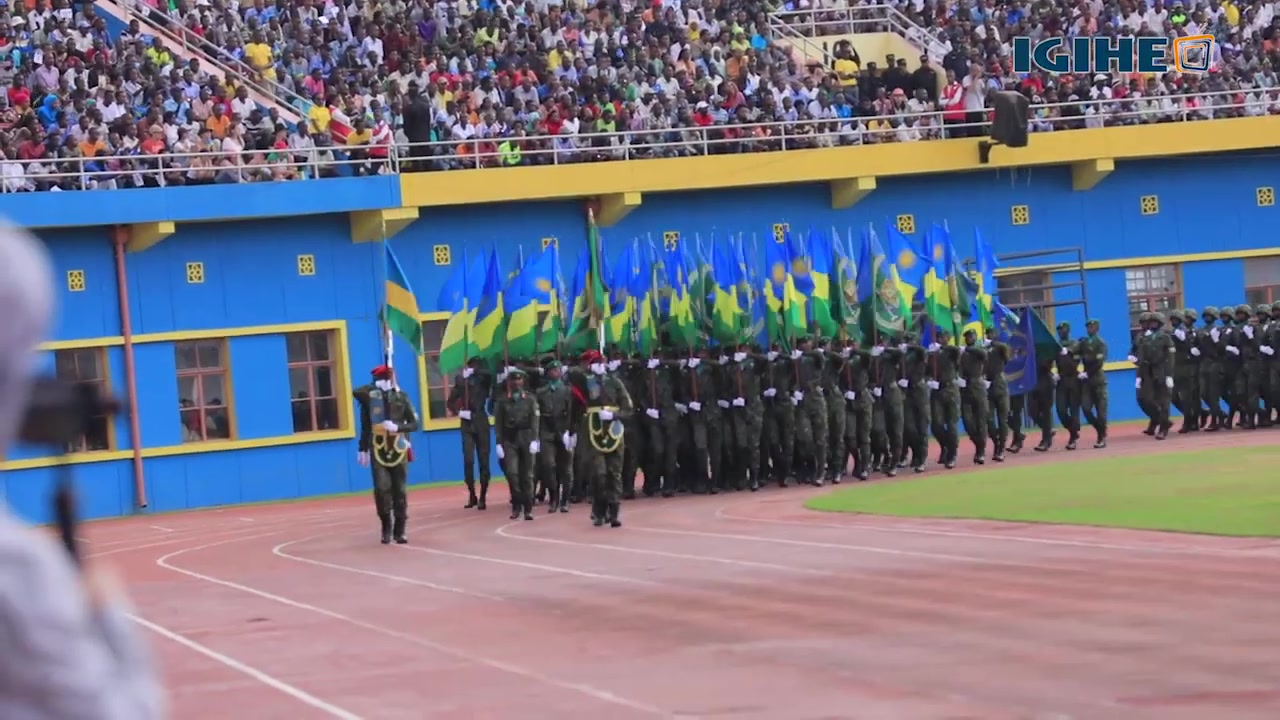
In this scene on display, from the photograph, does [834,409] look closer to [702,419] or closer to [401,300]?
[702,419]

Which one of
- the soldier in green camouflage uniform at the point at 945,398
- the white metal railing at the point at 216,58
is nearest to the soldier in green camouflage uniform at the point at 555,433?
the soldier in green camouflage uniform at the point at 945,398

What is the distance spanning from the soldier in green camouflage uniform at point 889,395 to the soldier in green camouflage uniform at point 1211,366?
5926mm

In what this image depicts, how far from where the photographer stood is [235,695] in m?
10.8

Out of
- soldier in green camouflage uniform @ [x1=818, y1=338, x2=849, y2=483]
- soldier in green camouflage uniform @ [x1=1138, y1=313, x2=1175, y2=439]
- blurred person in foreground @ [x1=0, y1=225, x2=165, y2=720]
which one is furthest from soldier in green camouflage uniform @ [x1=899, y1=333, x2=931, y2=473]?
blurred person in foreground @ [x1=0, y1=225, x2=165, y2=720]

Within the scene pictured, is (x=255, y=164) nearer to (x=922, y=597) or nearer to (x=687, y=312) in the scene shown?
(x=687, y=312)

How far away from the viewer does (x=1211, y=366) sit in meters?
28.5

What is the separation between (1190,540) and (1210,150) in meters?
19.5

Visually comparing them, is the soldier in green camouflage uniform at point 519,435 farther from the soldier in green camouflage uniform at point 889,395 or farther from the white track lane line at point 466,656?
the soldier in green camouflage uniform at point 889,395

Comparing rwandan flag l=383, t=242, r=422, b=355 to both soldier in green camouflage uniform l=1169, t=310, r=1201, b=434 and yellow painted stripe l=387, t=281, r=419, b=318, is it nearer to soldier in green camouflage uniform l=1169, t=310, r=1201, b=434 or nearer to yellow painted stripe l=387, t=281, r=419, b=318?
yellow painted stripe l=387, t=281, r=419, b=318

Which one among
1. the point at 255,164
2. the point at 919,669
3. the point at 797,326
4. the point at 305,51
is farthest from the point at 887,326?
the point at 919,669

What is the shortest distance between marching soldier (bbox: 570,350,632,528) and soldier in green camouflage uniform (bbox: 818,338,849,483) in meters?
4.07

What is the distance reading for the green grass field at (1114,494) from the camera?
54.0ft

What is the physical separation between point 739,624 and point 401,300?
1308 centimetres

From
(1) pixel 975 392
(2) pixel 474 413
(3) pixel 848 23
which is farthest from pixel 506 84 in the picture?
(1) pixel 975 392
